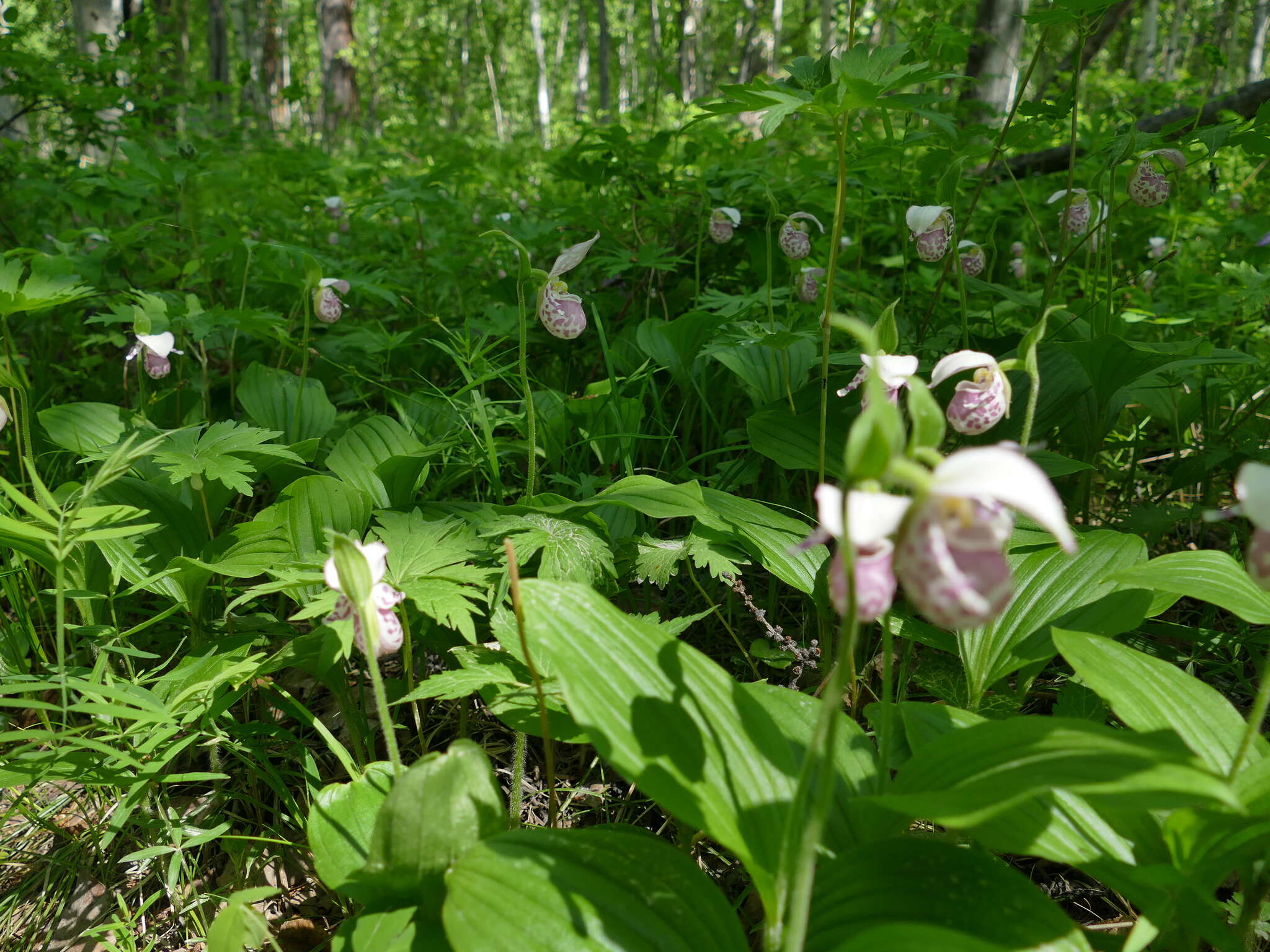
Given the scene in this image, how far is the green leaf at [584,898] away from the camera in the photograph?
3.09ft

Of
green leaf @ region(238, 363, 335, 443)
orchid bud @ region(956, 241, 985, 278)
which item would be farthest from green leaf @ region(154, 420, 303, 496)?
orchid bud @ region(956, 241, 985, 278)

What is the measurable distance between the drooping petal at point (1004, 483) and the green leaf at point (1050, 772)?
11.2 inches

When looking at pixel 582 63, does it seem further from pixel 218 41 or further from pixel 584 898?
pixel 584 898

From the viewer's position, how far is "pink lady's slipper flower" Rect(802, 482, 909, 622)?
2.41 ft

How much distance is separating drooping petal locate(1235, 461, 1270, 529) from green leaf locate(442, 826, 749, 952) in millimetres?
764

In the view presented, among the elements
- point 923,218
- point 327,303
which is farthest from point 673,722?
point 327,303

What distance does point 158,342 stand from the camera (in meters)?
2.19

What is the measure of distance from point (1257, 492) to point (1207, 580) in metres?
0.62

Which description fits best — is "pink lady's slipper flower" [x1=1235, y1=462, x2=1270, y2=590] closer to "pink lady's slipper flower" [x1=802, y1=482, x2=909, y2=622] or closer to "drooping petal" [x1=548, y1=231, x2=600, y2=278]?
"pink lady's slipper flower" [x1=802, y1=482, x2=909, y2=622]

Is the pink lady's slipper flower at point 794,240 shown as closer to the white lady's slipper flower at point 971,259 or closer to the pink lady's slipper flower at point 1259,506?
the white lady's slipper flower at point 971,259

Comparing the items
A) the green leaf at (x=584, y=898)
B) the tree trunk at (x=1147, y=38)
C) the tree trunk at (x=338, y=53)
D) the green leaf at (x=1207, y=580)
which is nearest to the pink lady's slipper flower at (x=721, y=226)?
the green leaf at (x=1207, y=580)

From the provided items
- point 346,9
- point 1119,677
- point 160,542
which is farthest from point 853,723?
point 346,9

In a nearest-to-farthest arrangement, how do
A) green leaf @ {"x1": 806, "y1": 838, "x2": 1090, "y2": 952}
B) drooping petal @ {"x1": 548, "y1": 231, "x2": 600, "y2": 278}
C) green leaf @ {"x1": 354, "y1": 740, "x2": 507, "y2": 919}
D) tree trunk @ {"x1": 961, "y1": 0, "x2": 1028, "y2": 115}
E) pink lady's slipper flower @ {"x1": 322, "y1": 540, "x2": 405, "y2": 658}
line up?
green leaf @ {"x1": 806, "y1": 838, "x2": 1090, "y2": 952}, green leaf @ {"x1": 354, "y1": 740, "x2": 507, "y2": 919}, pink lady's slipper flower @ {"x1": 322, "y1": 540, "x2": 405, "y2": 658}, drooping petal @ {"x1": 548, "y1": 231, "x2": 600, "y2": 278}, tree trunk @ {"x1": 961, "y1": 0, "x2": 1028, "y2": 115}

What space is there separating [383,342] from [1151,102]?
4717 mm
